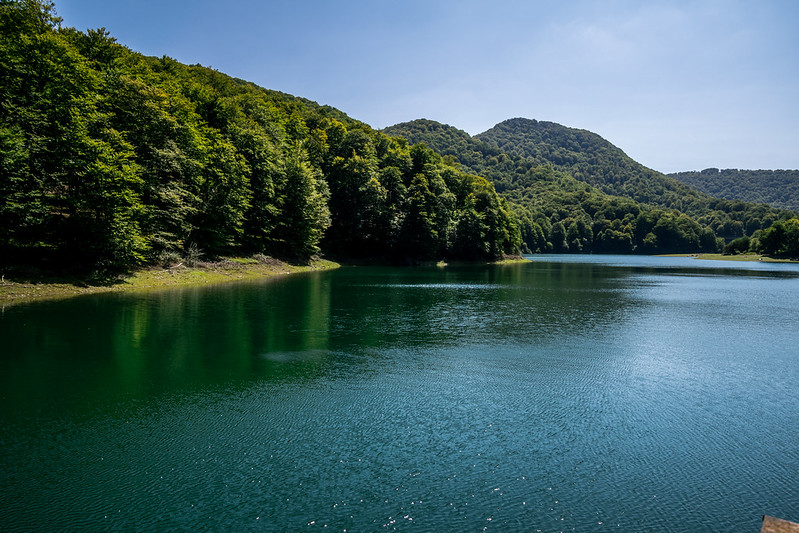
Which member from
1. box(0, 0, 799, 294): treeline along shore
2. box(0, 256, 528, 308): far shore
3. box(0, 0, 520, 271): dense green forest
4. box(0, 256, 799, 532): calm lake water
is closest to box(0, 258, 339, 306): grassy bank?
box(0, 256, 528, 308): far shore

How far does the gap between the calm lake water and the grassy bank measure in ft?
17.9

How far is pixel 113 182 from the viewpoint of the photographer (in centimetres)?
3038

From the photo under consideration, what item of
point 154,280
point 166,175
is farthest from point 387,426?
point 166,175

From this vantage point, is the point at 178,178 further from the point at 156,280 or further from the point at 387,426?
the point at 387,426

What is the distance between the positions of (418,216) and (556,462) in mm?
68249

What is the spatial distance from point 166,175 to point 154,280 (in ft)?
37.5

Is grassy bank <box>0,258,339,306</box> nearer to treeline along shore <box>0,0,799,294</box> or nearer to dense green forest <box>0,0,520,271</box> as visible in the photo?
treeline along shore <box>0,0,799,294</box>

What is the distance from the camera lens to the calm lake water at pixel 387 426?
21.8 ft

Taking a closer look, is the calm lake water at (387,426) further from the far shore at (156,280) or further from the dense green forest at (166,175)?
the dense green forest at (166,175)

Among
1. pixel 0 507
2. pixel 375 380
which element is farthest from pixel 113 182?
pixel 0 507

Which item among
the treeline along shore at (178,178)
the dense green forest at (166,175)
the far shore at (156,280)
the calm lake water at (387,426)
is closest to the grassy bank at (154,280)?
the far shore at (156,280)

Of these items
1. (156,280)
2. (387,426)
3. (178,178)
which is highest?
(178,178)

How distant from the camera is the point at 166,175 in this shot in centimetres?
4044

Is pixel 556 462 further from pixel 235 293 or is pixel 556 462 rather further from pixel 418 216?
pixel 418 216
